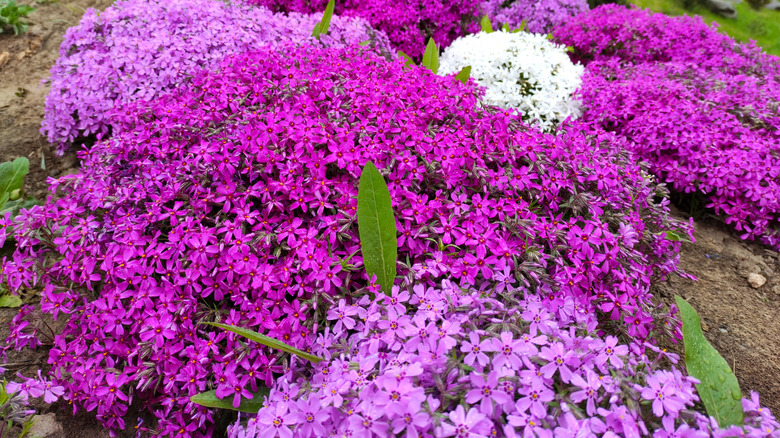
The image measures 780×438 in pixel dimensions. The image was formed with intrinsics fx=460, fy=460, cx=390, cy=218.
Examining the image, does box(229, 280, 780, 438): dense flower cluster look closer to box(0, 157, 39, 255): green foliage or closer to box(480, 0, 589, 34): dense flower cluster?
box(0, 157, 39, 255): green foliage

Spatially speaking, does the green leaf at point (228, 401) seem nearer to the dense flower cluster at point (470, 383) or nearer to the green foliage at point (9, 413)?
the dense flower cluster at point (470, 383)

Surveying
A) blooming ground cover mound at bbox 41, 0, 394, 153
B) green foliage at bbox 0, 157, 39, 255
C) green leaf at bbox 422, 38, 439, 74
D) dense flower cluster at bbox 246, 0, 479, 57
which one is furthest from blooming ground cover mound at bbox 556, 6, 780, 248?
green foliage at bbox 0, 157, 39, 255

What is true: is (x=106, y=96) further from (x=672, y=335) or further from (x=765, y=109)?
(x=765, y=109)

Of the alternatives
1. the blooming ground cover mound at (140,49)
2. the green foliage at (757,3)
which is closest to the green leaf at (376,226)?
the blooming ground cover mound at (140,49)

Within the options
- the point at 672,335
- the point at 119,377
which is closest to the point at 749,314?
the point at 672,335

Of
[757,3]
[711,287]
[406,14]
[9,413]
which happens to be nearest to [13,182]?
[9,413]

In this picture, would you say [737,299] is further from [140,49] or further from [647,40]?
[140,49]
